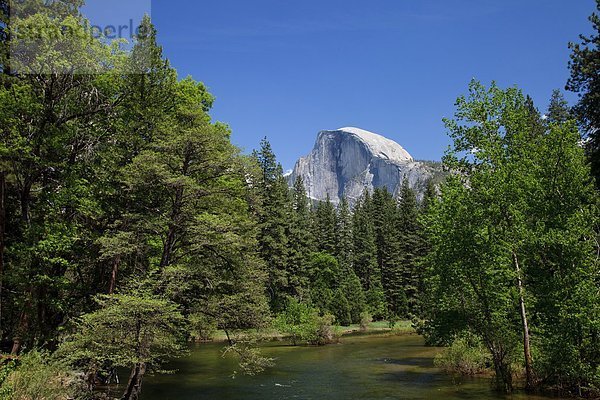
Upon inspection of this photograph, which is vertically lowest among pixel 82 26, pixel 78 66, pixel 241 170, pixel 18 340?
pixel 18 340

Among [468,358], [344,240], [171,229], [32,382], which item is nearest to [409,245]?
[344,240]

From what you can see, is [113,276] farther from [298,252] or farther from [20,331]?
[298,252]

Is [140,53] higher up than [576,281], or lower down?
higher up

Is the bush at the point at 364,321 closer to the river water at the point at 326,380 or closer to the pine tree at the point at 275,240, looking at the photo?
the pine tree at the point at 275,240

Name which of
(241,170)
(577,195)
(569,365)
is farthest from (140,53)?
(569,365)

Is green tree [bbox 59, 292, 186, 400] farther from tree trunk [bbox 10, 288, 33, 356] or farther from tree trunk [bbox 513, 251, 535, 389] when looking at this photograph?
tree trunk [bbox 513, 251, 535, 389]

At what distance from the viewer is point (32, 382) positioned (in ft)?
37.8

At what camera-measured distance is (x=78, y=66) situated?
16922 millimetres

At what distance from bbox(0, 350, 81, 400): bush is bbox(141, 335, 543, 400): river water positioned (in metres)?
6.92

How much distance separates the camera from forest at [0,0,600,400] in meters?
15.5

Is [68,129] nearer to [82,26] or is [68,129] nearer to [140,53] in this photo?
[82,26]

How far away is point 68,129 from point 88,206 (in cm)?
301

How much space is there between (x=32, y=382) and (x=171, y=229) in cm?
715

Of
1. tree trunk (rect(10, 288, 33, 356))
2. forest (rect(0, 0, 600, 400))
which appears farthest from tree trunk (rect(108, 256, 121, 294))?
tree trunk (rect(10, 288, 33, 356))
